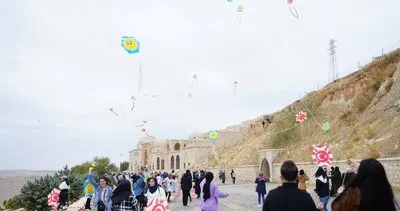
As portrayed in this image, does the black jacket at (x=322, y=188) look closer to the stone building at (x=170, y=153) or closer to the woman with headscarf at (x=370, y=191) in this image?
the woman with headscarf at (x=370, y=191)

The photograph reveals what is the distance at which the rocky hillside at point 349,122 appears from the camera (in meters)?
26.8

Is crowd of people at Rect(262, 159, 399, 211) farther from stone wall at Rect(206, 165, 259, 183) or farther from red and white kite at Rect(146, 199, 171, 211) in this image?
stone wall at Rect(206, 165, 259, 183)

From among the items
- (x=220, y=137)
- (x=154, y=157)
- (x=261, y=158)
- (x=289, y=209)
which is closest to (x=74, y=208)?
(x=289, y=209)

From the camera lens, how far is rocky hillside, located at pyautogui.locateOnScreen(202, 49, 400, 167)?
26778 mm

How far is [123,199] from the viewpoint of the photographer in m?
6.18

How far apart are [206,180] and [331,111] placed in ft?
119

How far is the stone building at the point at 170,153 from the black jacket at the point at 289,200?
2002 inches

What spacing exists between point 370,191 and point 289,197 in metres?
0.73

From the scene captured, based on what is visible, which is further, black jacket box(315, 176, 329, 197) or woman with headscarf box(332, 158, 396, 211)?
black jacket box(315, 176, 329, 197)

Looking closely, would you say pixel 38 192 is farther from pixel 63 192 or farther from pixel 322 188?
→ pixel 322 188

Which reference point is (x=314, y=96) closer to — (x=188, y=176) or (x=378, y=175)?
(x=188, y=176)

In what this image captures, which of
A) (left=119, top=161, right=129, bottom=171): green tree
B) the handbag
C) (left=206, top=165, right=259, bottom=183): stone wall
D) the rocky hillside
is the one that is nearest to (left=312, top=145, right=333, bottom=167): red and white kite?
the handbag

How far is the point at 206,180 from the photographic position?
7.38 metres

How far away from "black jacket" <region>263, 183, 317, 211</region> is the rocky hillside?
20.9 meters
